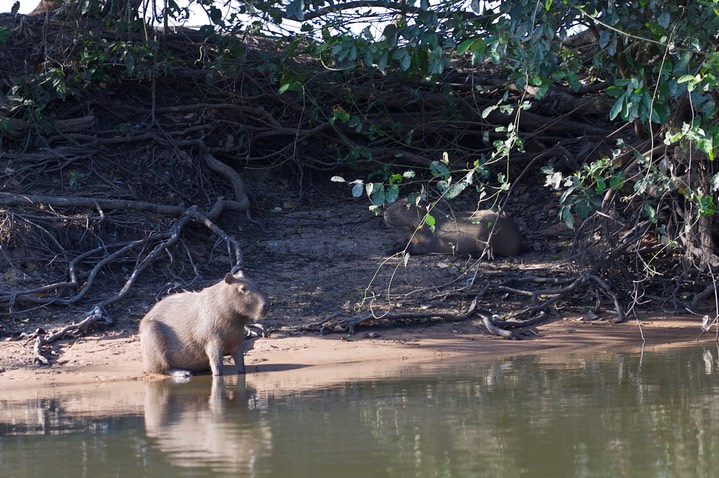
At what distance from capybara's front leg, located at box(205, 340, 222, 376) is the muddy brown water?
20cm

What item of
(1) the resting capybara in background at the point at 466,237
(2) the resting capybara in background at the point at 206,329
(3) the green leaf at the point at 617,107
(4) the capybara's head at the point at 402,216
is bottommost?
(2) the resting capybara in background at the point at 206,329

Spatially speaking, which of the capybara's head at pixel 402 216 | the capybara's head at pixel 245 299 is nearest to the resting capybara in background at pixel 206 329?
the capybara's head at pixel 245 299

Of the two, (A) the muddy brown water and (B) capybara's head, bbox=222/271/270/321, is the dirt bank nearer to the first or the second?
(A) the muddy brown water

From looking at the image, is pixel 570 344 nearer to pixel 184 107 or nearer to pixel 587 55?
pixel 587 55

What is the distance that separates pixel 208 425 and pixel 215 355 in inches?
84.2

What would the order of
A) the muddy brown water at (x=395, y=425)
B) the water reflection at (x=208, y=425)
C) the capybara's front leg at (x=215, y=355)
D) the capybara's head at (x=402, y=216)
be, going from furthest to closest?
the capybara's head at (x=402, y=216) → the capybara's front leg at (x=215, y=355) → the water reflection at (x=208, y=425) → the muddy brown water at (x=395, y=425)

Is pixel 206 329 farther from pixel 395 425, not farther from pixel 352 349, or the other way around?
pixel 395 425

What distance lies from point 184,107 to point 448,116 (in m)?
3.26

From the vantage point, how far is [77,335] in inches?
336

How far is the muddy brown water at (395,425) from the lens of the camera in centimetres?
451

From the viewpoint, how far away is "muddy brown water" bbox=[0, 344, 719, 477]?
451 centimetres

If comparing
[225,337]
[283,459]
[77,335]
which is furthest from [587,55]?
[283,459]

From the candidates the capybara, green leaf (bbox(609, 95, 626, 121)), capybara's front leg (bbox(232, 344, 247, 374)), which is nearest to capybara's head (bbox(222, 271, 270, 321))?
capybara's front leg (bbox(232, 344, 247, 374))

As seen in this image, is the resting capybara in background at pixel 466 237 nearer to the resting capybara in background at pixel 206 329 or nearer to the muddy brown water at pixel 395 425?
the muddy brown water at pixel 395 425
